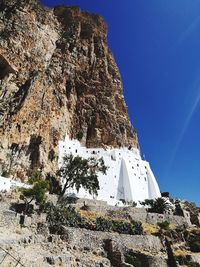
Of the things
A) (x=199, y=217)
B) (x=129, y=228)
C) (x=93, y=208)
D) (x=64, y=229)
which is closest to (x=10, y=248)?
(x=64, y=229)

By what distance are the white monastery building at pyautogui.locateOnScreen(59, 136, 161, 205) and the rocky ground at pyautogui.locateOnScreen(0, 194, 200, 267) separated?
20286mm

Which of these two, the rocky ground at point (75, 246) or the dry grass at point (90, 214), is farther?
the dry grass at point (90, 214)

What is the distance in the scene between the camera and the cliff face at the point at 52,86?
2048 inches

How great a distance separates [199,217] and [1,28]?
57442 mm

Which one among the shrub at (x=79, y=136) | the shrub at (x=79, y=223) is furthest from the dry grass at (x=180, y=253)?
the shrub at (x=79, y=136)

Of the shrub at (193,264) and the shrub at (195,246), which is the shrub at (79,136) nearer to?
the shrub at (195,246)

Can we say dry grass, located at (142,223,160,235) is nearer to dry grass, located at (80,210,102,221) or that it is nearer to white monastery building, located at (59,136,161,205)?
dry grass, located at (80,210,102,221)

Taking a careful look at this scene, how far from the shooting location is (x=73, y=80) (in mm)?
72500

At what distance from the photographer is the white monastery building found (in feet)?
194

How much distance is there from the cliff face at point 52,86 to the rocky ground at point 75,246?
57.1 feet

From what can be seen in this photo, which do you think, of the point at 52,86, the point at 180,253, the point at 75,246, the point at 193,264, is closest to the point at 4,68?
the point at 52,86

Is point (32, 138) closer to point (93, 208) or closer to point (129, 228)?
point (93, 208)

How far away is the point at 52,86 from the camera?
6438cm

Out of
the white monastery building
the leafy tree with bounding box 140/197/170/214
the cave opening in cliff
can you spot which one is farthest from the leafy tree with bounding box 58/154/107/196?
the cave opening in cliff
